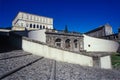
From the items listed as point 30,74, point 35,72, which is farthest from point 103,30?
point 30,74

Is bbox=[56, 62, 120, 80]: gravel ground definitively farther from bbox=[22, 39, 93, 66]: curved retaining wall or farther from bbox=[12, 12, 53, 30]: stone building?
bbox=[12, 12, 53, 30]: stone building

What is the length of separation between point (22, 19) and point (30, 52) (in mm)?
55075

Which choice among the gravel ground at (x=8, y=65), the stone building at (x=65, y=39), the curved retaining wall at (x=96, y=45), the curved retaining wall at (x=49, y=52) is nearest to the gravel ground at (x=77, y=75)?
the gravel ground at (x=8, y=65)

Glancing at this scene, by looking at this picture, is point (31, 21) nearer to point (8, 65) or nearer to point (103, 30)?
point (103, 30)

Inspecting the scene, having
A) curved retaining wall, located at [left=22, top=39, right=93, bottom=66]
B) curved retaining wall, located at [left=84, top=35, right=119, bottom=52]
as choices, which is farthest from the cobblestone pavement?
curved retaining wall, located at [left=84, top=35, right=119, bottom=52]

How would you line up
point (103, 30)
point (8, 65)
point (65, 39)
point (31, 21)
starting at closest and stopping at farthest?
1. point (8, 65)
2. point (65, 39)
3. point (103, 30)
4. point (31, 21)

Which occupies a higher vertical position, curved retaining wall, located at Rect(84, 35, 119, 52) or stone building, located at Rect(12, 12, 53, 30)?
stone building, located at Rect(12, 12, 53, 30)

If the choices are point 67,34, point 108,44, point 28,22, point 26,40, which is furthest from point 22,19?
point 26,40

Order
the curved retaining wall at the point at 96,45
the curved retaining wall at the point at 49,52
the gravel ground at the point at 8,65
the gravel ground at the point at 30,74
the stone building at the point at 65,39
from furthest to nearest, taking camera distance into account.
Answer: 1. the curved retaining wall at the point at 96,45
2. the stone building at the point at 65,39
3. the curved retaining wall at the point at 49,52
4. the gravel ground at the point at 8,65
5. the gravel ground at the point at 30,74

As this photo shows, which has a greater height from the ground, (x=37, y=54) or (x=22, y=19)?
(x=22, y=19)

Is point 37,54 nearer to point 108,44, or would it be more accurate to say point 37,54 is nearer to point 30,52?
point 30,52

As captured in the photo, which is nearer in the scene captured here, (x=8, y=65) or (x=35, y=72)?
(x=35, y=72)

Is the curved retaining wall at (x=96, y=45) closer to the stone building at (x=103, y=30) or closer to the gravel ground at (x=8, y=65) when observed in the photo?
the stone building at (x=103, y=30)

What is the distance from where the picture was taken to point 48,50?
8.62m
